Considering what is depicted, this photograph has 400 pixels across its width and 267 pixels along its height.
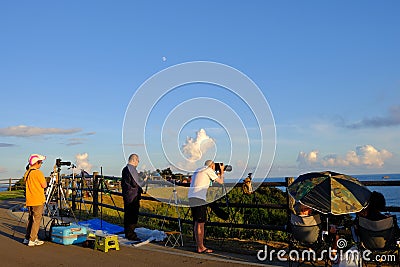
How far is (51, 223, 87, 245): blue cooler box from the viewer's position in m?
8.95

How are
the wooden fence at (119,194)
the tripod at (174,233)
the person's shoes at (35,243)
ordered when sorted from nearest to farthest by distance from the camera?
the wooden fence at (119,194)
the tripod at (174,233)
the person's shoes at (35,243)

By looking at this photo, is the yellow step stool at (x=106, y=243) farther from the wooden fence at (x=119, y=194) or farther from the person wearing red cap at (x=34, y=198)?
the wooden fence at (x=119, y=194)

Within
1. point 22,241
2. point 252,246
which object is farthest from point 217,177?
point 22,241

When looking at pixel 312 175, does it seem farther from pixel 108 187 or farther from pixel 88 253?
pixel 108 187

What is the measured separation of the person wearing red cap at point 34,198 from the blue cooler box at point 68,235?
1.02 ft

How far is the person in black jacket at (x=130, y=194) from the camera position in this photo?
943 cm

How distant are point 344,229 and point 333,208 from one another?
0.74 metres

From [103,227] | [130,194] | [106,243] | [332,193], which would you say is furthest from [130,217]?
[332,193]

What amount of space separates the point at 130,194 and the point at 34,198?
1.94 meters

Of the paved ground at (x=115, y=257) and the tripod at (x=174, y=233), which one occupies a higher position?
the tripod at (x=174, y=233)

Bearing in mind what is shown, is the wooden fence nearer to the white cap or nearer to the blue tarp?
the blue tarp

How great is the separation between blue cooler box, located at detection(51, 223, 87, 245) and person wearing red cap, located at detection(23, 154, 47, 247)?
31cm

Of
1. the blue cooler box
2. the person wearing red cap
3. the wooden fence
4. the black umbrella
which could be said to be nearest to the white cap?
the person wearing red cap

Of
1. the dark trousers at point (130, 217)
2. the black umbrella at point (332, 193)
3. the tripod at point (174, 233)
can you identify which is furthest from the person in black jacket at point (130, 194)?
the black umbrella at point (332, 193)
